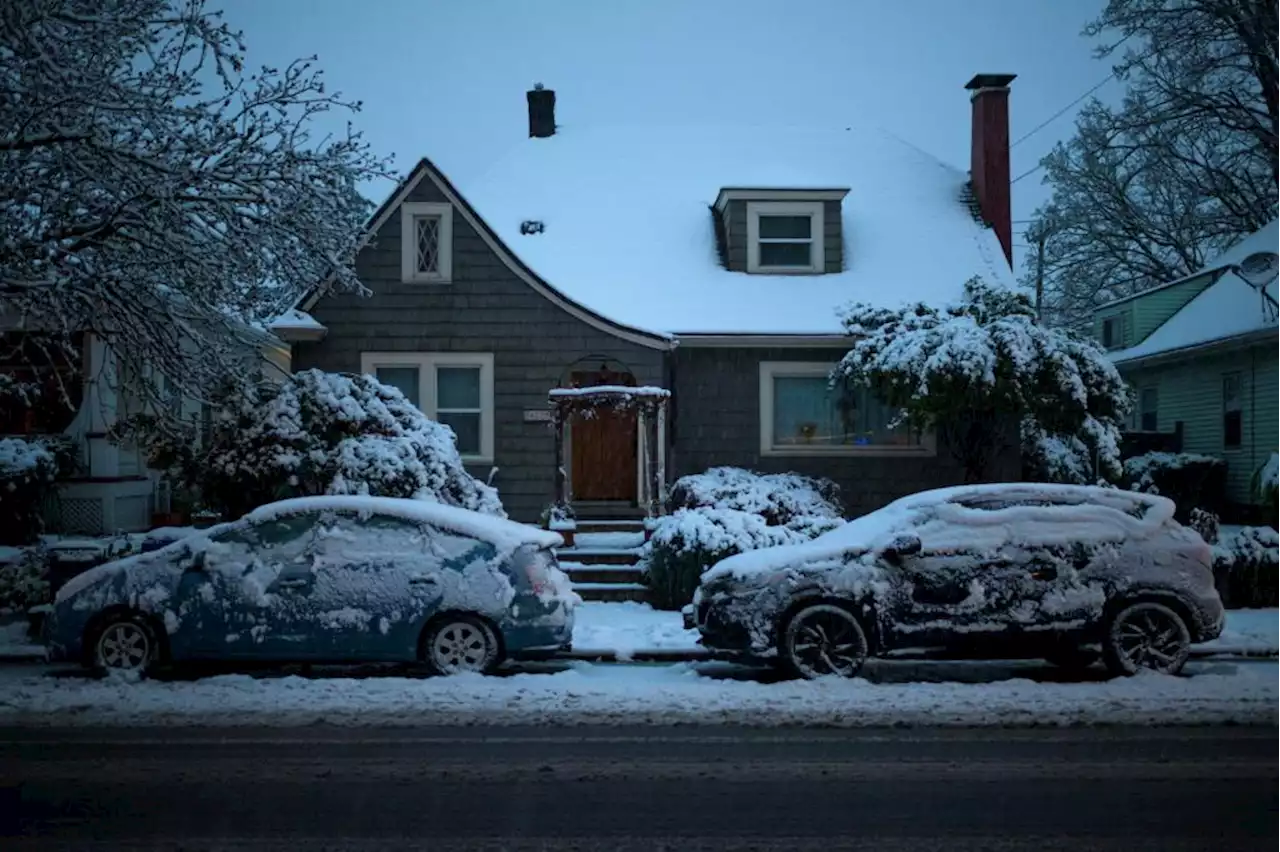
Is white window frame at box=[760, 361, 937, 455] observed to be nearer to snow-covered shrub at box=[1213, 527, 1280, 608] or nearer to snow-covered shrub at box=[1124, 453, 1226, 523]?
snow-covered shrub at box=[1213, 527, 1280, 608]

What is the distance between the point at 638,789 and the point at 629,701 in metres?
2.76

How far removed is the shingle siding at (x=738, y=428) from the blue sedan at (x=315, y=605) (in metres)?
9.17

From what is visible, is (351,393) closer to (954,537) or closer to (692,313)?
(692,313)

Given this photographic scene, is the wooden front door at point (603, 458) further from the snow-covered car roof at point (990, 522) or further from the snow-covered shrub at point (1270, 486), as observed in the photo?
the snow-covered shrub at point (1270, 486)

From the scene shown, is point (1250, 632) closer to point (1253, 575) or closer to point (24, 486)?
point (1253, 575)

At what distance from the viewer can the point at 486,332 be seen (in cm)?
1994

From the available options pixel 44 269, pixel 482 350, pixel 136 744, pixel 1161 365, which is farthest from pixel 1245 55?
pixel 136 744

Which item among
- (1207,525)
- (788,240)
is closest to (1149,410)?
(788,240)

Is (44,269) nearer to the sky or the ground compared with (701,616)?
nearer to the sky

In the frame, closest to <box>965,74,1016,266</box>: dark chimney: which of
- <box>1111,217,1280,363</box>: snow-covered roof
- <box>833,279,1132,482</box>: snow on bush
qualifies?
<box>833,279,1132,482</box>: snow on bush

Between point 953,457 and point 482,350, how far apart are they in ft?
26.4

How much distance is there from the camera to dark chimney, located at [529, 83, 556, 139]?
2505 cm

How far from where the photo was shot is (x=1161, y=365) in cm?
2919

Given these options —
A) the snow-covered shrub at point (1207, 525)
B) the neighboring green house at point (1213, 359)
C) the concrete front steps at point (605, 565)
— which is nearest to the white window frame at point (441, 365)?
the concrete front steps at point (605, 565)
